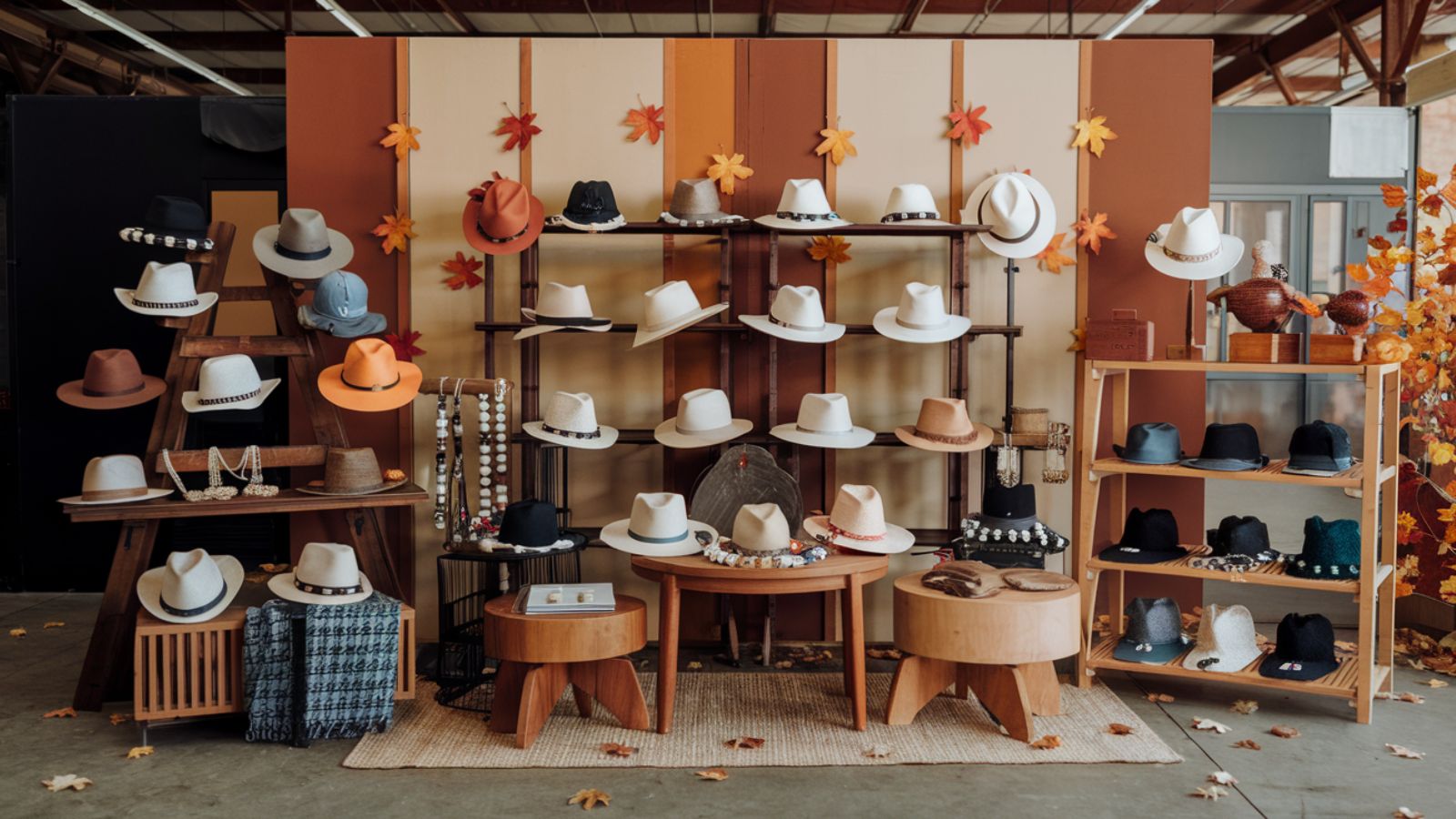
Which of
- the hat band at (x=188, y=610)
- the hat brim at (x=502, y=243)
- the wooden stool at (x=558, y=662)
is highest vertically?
the hat brim at (x=502, y=243)

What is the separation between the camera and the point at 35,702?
14.5 feet

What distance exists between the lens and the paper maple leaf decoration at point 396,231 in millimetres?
5109

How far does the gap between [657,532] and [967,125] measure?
7.74 feet

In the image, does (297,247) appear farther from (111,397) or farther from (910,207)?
(910,207)

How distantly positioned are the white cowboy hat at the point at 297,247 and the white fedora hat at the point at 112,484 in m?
0.94

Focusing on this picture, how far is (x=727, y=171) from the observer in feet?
16.8

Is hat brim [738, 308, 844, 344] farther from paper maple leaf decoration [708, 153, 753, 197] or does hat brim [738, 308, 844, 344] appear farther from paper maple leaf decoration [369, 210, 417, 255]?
paper maple leaf decoration [369, 210, 417, 255]

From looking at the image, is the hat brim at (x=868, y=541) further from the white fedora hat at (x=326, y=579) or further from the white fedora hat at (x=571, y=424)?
the white fedora hat at (x=326, y=579)

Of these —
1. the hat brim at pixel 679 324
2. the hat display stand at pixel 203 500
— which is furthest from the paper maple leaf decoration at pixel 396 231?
the hat brim at pixel 679 324

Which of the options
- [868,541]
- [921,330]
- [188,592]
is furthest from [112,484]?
[921,330]

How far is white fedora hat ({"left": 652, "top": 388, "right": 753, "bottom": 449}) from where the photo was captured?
15.3 ft

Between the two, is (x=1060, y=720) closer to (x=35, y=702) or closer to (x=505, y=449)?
(x=505, y=449)

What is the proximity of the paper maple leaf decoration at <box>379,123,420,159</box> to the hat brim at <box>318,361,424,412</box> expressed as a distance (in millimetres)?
1109

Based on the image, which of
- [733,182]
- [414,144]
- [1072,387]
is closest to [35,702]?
[414,144]
